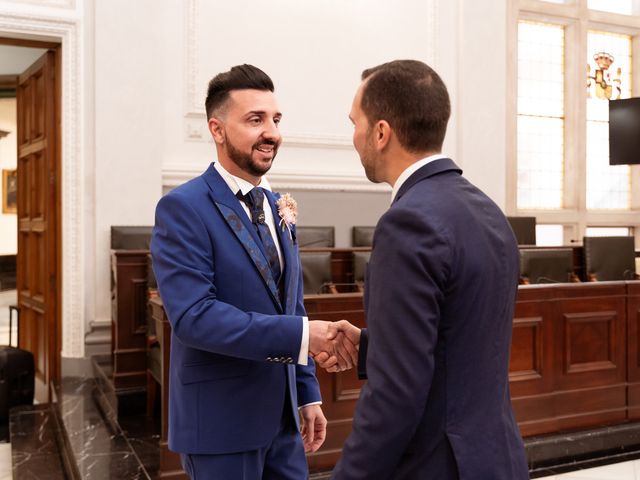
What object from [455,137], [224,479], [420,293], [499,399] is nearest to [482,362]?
[499,399]

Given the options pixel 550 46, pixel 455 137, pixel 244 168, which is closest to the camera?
pixel 244 168

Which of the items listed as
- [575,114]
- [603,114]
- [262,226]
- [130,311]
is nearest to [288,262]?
[262,226]

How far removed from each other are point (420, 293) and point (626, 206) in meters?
Answer: 10.0

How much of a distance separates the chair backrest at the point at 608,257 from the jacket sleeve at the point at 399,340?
5590 mm

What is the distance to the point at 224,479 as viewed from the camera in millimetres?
1703

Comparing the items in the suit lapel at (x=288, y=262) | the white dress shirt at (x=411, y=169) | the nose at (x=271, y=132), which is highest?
the nose at (x=271, y=132)

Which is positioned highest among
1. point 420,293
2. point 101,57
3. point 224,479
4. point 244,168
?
point 101,57

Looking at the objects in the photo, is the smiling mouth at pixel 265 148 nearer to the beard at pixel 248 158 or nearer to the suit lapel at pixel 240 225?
the beard at pixel 248 158

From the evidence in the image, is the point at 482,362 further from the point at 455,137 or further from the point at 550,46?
the point at 550,46

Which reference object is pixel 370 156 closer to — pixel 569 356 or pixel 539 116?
pixel 569 356

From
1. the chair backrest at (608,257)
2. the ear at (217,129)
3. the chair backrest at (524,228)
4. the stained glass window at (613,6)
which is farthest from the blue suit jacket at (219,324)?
the stained glass window at (613,6)

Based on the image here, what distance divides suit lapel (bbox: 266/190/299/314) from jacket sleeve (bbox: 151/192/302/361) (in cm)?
15

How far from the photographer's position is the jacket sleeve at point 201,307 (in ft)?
5.32

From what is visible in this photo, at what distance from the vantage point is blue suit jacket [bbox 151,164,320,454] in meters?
1.64
